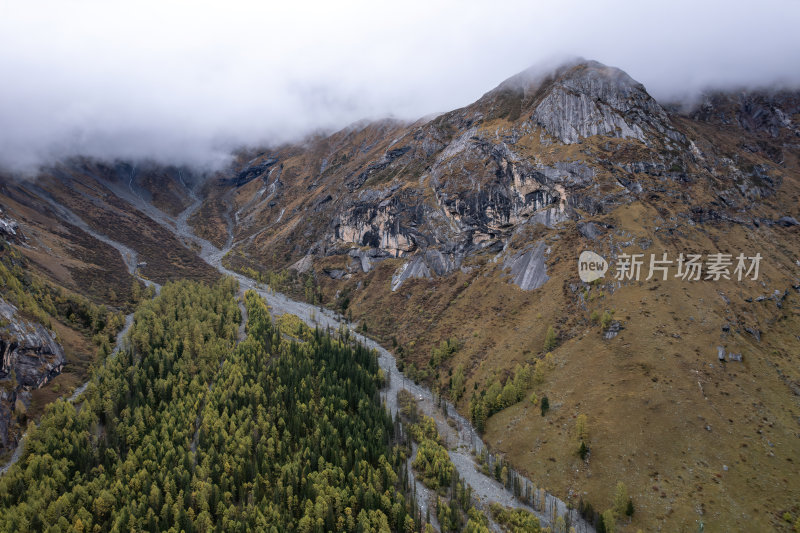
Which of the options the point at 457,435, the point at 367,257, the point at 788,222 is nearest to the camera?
the point at 457,435

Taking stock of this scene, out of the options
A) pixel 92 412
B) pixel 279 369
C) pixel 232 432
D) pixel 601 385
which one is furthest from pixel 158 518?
pixel 601 385

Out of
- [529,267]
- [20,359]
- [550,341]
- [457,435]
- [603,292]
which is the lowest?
[457,435]

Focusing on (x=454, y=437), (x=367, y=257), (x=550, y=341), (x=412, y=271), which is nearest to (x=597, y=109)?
(x=412, y=271)

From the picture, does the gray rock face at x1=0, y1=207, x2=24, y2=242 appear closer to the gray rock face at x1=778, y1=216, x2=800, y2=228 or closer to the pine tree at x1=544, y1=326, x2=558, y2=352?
the pine tree at x1=544, y1=326, x2=558, y2=352

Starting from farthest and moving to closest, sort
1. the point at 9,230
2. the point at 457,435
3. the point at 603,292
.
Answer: the point at 9,230 < the point at 603,292 < the point at 457,435

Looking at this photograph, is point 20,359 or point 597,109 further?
point 597,109

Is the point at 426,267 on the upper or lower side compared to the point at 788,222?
upper

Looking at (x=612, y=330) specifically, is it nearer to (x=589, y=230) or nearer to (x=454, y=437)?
(x=589, y=230)
